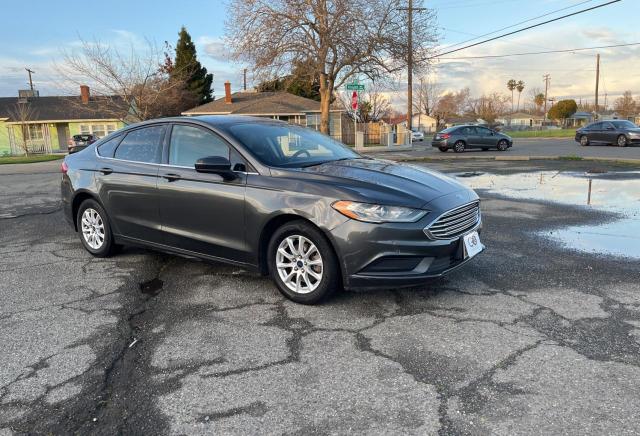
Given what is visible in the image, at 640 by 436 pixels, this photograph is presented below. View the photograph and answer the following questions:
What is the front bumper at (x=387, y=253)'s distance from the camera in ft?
12.6

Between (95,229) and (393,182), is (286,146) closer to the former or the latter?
(393,182)

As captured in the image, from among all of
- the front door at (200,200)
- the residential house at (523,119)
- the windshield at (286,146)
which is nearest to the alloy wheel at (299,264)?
the front door at (200,200)

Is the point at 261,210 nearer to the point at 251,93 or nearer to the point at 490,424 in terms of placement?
the point at 490,424

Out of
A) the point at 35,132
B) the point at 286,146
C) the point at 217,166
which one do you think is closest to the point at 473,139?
the point at 286,146

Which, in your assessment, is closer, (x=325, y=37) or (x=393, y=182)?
(x=393, y=182)

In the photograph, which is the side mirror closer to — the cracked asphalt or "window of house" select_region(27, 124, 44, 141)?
the cracked asphalt

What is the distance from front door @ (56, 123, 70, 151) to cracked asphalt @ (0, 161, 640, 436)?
45.4 m

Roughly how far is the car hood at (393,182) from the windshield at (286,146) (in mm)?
234

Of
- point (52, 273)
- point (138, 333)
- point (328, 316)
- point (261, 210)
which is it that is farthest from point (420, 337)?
point (52, 273)

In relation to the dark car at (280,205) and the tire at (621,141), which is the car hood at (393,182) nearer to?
the dark car at (280,205)

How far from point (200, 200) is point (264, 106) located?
3709 cm

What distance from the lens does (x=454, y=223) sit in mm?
4164

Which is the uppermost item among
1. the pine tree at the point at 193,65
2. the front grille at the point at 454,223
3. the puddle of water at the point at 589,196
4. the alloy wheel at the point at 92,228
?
the pine tree at the point at 193,65

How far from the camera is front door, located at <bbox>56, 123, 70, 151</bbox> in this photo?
4526cm
